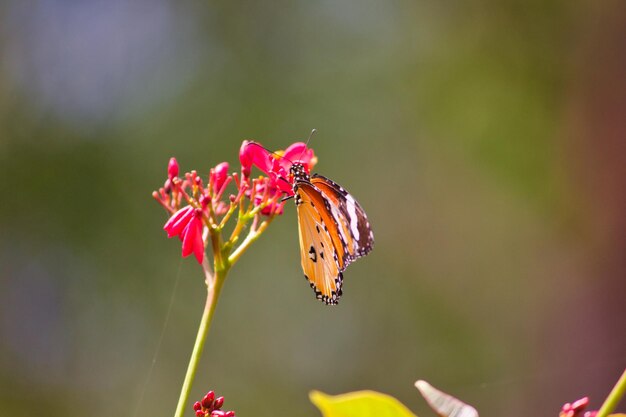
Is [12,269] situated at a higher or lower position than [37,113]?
lower

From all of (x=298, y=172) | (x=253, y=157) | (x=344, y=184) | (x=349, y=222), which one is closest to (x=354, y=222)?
(x=349, y=222)

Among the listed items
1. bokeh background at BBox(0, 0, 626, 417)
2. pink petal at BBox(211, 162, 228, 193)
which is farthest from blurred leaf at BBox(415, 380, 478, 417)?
bokeh background at BBox(0, 0, 626, 417)

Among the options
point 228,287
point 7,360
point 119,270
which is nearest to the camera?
point 7,360

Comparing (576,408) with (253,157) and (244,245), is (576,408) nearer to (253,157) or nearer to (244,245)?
(244,245)

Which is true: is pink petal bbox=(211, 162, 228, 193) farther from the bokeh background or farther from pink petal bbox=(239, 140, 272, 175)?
the bokeh background

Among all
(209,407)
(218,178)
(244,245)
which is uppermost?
(218,178)

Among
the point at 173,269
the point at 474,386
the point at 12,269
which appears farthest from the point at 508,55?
the point at 12,269

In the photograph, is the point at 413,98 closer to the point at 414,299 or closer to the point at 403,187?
the point at 403,187

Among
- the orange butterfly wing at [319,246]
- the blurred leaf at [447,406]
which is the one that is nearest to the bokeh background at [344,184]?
the orange butterfly wing at [319,246]
